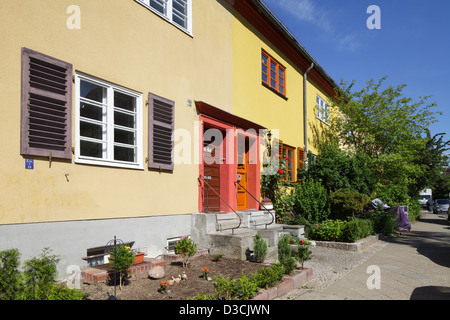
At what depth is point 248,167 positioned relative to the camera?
37.8ft

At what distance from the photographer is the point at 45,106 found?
5258 millimetres

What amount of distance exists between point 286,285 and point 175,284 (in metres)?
1.74

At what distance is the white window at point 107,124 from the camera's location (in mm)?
5922

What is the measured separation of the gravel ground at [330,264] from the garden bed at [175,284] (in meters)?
1.05

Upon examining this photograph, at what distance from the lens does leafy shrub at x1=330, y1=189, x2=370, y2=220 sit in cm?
1252

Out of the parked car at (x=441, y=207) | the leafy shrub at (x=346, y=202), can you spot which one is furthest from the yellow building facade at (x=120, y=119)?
the parked car at (x=441, y=207)

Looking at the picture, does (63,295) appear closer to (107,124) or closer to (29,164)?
(29,164)

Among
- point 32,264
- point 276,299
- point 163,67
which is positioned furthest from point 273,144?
point 32,264

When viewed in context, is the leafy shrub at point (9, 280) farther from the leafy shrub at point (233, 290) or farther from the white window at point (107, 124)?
the leafy shrub at point (233, 290)

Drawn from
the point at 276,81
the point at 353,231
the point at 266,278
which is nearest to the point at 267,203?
the point at 353,231

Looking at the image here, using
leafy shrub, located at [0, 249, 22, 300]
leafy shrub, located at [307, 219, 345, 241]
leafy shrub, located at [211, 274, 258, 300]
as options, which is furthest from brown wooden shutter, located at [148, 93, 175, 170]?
leafy shrub, located at [307, 219, 345, 241]

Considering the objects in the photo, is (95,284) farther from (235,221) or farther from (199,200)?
(235,221)

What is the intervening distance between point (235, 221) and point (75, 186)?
445 centimetres

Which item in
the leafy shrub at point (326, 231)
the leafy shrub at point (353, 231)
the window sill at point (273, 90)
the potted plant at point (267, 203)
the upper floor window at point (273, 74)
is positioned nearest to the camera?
the leafy shrub at point (353, 231)
